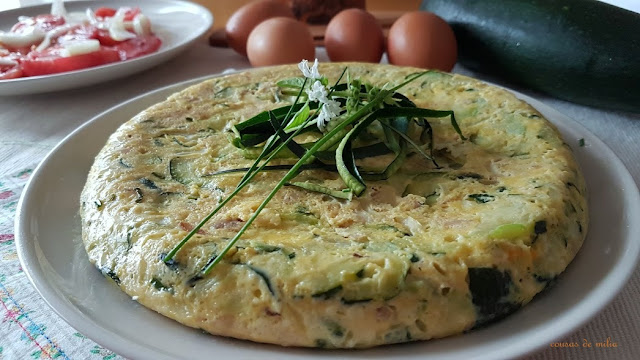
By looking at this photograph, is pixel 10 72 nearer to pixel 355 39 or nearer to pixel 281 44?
pixel 281 44

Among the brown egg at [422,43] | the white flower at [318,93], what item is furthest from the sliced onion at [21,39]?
the white flower at [318,93]

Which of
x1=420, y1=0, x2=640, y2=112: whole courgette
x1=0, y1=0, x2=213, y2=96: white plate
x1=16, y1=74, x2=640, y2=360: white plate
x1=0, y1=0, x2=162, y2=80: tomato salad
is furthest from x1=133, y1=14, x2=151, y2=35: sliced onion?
x1=420, y1=0, x2=640, y2=112: whole courgette

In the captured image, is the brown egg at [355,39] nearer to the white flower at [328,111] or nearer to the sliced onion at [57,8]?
the white flower at [328,111]

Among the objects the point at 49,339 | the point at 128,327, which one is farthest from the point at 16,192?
the point at 128,327

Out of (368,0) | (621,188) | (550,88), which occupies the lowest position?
(368,0)

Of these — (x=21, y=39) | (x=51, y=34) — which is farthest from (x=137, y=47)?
(x=21, y=39)

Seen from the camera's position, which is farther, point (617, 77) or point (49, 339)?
point (617, 77)

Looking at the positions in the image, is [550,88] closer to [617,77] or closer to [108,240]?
[617,77]
